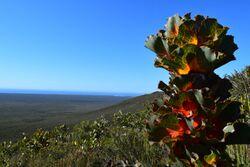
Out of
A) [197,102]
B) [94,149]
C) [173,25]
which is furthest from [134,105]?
[197,102]

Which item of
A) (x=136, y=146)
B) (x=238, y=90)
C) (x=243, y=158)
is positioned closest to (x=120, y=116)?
(x=238, y=90)

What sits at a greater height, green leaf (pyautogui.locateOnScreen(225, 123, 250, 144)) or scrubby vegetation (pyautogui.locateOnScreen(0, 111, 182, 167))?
green leaf (pyautogui.locateOnScreen(225, 123, 250, 144))

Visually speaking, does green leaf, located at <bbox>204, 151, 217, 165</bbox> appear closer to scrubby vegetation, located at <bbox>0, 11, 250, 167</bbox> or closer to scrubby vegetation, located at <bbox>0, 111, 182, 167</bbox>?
scrubby vegetation, located at <bbox>0, 11, 250, 167</bbox>

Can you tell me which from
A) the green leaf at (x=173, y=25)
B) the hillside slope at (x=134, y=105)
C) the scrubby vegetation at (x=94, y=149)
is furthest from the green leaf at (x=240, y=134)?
the hillside slope at (x=134, y=105)

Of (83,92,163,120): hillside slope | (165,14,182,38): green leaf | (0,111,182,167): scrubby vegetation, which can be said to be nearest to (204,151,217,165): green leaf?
(165,14,182,38): green leaf

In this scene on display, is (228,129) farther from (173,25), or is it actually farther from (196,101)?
(173,25)

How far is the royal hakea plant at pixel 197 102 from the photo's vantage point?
1594mm

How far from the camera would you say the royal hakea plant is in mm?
1594

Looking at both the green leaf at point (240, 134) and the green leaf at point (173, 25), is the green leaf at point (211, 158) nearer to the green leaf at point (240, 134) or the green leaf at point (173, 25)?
the green leaf at point (240, 134)

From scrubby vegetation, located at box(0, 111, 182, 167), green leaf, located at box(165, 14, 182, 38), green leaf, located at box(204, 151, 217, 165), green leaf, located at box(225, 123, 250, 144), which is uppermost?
green leaf, located at box(165, 14, 182, 38)

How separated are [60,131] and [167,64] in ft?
54.8

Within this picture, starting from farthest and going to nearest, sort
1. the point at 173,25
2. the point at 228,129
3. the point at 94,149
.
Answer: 1. the point at 94,149
2. the point at 173,25
3. the point at 228,129

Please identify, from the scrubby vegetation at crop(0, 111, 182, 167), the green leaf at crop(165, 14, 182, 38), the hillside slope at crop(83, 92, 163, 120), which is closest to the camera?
the green leaf at crop(165, 14, 182, 38)

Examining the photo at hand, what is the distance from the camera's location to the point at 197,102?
64.2 inches
